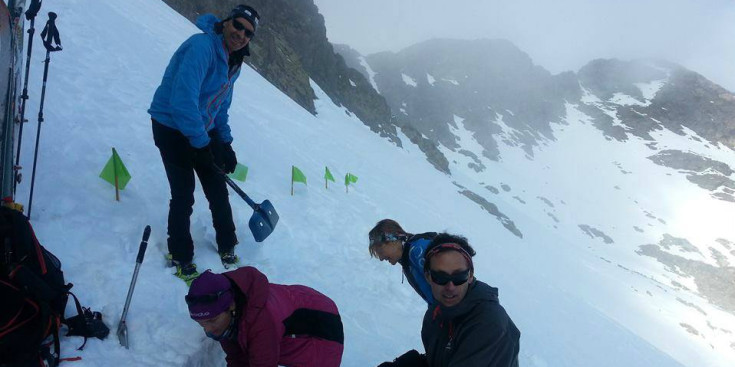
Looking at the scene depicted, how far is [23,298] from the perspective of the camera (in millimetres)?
2539

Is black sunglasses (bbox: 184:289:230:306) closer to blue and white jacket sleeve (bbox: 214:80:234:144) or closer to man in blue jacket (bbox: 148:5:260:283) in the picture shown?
man in blue jacket (bbox: 148:5:260:283)

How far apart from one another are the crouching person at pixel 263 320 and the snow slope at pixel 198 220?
1032 mm

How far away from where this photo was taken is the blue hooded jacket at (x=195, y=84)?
3.50 metres

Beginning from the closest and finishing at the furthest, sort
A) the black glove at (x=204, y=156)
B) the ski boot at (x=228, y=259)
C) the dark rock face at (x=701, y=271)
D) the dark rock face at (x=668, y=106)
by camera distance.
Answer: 1. the black glove at (x=204, y=156)
2. the ski boot at (x=228, y=259)
3. the dark rock face at (x=701, y=271)
4. the dark rock face at (x=668, y=106)

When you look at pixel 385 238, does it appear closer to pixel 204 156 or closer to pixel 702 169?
pixel 204 156

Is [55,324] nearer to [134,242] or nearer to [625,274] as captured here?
[134,242]

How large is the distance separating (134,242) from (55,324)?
5.86 feet

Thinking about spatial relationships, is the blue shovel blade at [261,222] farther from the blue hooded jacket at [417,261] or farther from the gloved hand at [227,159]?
the blue hooded jacket at [417,261]

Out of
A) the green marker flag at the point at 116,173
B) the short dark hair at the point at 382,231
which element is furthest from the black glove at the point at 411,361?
the green marker flag at the point at 116,173

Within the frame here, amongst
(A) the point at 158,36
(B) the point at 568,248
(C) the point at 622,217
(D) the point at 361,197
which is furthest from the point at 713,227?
(A) the point at 158,36

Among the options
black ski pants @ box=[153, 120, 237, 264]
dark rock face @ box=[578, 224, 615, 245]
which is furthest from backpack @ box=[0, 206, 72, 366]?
dark rock face @ box=[578, 224, 615, 245]

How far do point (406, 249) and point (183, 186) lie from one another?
225cm

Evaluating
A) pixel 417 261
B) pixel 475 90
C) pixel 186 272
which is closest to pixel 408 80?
pixel 475 90

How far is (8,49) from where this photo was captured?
3707mm
